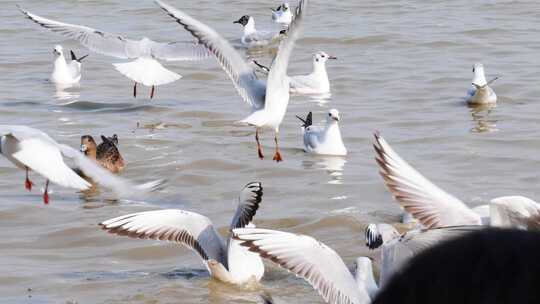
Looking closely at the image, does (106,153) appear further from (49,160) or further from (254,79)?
(49,160)

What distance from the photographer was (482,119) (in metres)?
12.2

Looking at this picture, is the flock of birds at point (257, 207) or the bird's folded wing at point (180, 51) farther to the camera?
the bird's folded wing at point (180, 51)

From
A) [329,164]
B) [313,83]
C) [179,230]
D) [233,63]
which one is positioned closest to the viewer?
[179,230]

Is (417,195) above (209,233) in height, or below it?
above

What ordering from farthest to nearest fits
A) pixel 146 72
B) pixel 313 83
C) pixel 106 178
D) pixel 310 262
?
pixel 313 83
pixel 146 72
pixel 106 178
pixel 310 262

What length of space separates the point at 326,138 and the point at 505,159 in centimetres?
166

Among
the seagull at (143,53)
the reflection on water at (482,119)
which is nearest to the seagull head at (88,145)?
the seagull at (143,53)

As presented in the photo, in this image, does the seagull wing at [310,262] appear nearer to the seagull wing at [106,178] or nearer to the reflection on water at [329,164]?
the seagull wing at [106,178]

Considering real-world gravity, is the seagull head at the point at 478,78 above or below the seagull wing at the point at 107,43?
below

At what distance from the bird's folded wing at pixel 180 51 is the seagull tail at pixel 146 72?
0.52ft

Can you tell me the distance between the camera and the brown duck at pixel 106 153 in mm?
9680

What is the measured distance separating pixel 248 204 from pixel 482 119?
6.35 metres

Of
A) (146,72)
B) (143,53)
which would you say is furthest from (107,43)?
(146,72)

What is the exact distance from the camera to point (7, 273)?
21.9 feet
